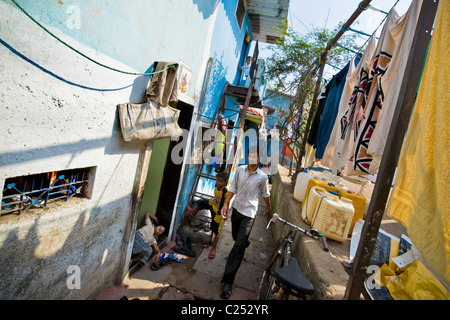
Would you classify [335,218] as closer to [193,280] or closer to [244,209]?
[244,209]

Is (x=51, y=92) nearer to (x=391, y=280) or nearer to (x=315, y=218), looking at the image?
(x=391, y=280)

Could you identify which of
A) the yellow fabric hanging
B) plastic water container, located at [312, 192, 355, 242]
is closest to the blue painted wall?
plastic water container, located at [312, 192, 355, 242]

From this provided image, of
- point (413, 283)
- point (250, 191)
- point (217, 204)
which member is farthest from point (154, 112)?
point (413, 283)

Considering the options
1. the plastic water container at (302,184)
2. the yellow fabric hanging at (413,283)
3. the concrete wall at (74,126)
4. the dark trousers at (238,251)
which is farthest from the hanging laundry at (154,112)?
the plastic water container at (302,184)

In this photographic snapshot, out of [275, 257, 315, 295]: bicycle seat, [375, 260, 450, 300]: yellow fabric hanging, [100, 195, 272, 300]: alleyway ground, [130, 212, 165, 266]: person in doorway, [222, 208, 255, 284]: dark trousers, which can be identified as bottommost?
[100, 195, 272, 300]: alleyway ground

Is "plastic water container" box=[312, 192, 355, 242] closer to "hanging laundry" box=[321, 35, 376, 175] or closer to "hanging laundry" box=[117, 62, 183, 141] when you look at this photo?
"hanging laundry" box=[321, 35, 376, 175]

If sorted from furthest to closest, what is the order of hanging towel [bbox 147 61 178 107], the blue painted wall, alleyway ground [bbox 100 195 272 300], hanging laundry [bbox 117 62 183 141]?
the blue painted wall
alleyway ground [bbox 100 195 272 300]
hanging towel [bbox 147 61 178 107]
hanging laundry [bbox 117 62 183 141]

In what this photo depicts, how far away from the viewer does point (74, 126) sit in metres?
2.25

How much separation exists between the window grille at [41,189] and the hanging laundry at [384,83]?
310 cm

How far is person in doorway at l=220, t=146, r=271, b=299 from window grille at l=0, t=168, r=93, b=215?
248 centimetres

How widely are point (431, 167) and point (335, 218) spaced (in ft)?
9.45

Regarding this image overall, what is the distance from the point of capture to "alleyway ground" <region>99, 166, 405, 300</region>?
2936mm
